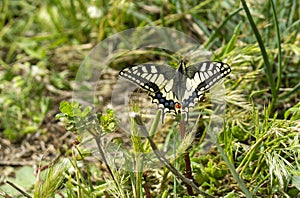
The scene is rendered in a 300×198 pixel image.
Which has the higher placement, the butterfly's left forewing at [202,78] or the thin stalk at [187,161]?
the butterfly's left forewing at [202,78]

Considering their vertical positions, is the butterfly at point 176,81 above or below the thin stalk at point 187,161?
above

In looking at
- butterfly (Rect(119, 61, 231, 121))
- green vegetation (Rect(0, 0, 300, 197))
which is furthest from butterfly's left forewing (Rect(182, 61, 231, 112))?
green vegetation (Rect(0, 0, 300, 197))

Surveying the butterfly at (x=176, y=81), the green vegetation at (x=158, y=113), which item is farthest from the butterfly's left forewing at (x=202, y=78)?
the green vegetation at (x=158, y=113)

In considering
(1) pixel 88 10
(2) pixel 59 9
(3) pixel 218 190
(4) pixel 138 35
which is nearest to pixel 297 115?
(3) pixel 218 190

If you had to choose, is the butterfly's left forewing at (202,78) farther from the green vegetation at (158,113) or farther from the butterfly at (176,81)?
the green vegetation at (158,113)

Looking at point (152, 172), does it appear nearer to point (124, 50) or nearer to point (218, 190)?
point (218, 190)
